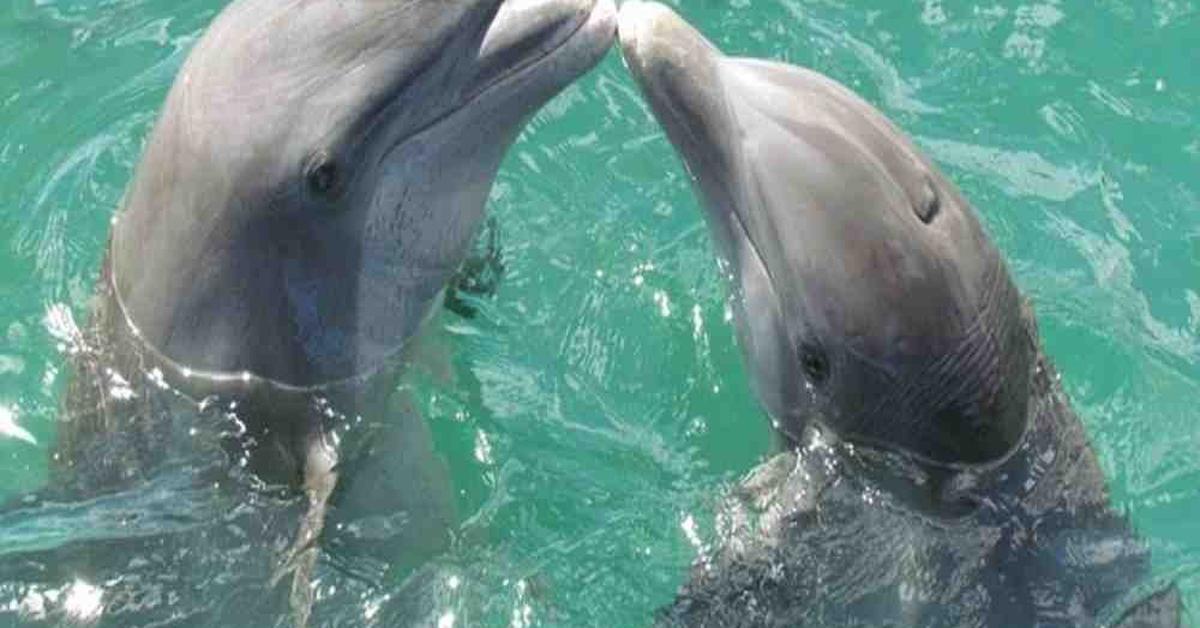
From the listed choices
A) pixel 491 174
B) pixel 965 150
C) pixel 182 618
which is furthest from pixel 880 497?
pixel 965 150

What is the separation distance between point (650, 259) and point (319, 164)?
2.91m

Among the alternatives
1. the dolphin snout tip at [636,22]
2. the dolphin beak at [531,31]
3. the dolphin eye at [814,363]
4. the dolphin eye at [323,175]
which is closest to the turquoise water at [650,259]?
the dolphin eye at [814,363]

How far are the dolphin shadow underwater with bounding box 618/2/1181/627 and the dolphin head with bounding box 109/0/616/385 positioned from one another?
541 mm

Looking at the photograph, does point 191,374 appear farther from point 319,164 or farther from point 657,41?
point 657,41

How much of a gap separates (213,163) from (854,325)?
228cm

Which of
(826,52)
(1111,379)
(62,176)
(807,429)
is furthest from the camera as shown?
(826,52)

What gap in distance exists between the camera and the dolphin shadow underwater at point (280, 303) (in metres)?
6.91

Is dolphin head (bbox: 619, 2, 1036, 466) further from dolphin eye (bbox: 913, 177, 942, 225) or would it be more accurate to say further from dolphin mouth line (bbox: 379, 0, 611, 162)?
dolphin mouth line (bbox: 379, 0, 611, 162)

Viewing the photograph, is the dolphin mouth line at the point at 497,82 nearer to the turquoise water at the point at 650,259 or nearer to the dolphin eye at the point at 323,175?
the dolphin eye at the point at 323,175

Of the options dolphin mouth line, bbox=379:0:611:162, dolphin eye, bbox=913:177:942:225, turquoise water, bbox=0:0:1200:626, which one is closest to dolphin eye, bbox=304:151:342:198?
dolphin mouth line, bbox=379:0:611:162

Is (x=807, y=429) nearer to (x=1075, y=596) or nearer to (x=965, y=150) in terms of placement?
(x=1075, y=596)

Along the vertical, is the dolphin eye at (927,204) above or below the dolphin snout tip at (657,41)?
below

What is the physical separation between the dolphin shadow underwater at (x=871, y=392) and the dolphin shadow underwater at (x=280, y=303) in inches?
27.4

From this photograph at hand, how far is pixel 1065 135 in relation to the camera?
34.8ft
